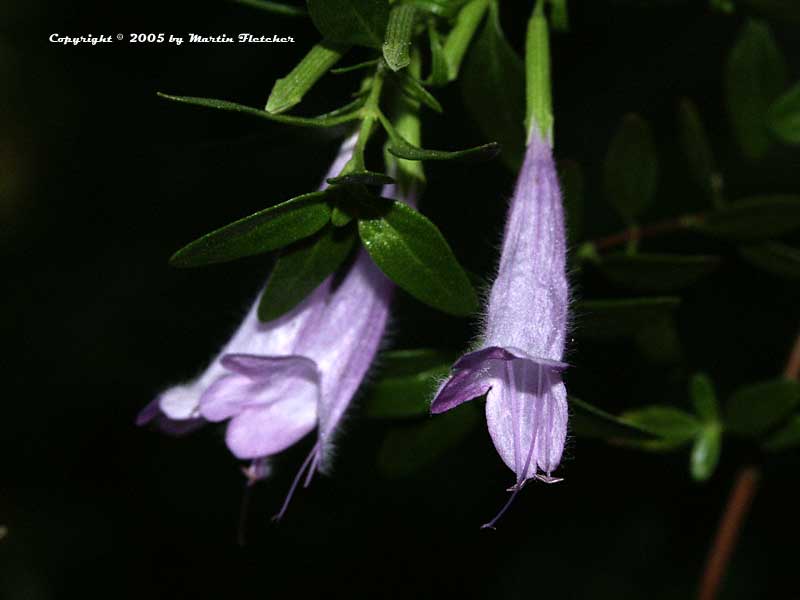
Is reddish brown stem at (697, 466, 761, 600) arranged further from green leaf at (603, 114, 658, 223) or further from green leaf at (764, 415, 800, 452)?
green leaf at (603, 114, 658, 223)

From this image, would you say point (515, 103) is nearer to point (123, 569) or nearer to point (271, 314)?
point (271, 314)

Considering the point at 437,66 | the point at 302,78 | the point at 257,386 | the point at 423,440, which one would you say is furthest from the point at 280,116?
the point at 423,440

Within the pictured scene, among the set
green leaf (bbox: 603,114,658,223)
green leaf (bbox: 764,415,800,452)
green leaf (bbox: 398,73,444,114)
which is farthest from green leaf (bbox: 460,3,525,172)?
green leaf (bbox: 764,415,800,452)

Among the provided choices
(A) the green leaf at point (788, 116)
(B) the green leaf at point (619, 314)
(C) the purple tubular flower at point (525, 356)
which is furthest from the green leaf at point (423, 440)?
(A) the green leaf at point (788, 116)

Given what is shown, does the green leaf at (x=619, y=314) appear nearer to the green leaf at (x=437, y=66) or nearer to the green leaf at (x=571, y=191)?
the green leaf at (x=571, y=191)

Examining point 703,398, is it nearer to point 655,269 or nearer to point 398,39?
point 655,269

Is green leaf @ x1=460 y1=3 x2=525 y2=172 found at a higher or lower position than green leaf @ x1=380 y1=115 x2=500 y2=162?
higher
